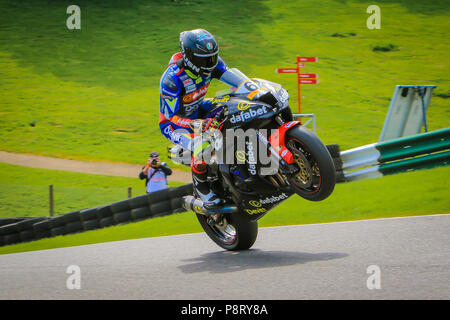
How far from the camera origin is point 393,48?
33062mm

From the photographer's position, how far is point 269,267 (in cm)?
480

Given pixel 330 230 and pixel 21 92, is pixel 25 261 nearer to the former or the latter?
pixel 330 230

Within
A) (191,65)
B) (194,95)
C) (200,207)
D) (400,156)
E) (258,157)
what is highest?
(191,65)

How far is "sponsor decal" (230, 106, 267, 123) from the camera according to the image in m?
5.08

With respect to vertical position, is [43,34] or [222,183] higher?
[43,34]

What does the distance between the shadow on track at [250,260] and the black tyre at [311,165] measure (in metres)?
0.61

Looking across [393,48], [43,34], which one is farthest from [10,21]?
[393,48]

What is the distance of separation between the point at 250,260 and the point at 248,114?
1.37 meters

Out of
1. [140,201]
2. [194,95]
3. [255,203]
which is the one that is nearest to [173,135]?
[194,95]

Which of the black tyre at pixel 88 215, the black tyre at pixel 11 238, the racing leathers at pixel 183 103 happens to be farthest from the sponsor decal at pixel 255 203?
the black tyre at pixel 11 238

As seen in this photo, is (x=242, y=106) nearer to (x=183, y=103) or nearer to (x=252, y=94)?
(x=252, y=94)

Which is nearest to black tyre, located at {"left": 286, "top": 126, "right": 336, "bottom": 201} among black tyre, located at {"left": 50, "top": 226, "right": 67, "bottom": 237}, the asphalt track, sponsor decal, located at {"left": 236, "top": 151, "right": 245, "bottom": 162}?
sponsor decal, located at {"left": 236, "top": 151, "right": 245, "bottom": 162}

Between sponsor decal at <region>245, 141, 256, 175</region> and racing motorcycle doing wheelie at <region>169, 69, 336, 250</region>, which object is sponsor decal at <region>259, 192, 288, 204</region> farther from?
sponsor decal at <region>245, 141, 256, 175</region>

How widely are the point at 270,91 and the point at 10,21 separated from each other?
39579 mm
